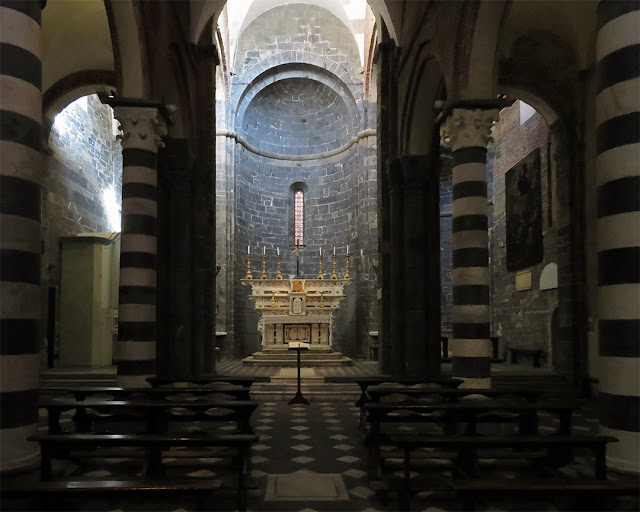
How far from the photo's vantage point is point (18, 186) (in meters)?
4.73

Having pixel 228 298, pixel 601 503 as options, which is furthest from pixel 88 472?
pixel 228 298

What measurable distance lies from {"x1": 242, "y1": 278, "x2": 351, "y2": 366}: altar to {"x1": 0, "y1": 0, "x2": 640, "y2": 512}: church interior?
0.30 ft

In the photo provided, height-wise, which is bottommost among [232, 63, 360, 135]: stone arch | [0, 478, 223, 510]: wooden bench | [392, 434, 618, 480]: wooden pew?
[0, 478, 223, 510]: wooden bench

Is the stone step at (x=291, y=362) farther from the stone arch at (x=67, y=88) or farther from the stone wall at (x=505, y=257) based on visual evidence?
the stone arch at (x=67, y=88)

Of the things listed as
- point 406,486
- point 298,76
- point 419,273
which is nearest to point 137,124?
point 406,486

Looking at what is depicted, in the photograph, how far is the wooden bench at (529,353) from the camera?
13992mm

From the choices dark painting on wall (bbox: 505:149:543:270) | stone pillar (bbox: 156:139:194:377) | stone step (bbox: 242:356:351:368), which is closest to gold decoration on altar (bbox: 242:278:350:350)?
stone step (bbox: 242:356:351:368)

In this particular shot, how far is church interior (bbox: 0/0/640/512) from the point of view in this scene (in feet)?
15.1

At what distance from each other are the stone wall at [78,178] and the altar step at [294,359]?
5.62 meters

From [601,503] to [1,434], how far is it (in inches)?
191

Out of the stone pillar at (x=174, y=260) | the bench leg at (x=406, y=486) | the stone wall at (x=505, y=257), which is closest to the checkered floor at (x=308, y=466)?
the bench leg at (x=406, y=486)

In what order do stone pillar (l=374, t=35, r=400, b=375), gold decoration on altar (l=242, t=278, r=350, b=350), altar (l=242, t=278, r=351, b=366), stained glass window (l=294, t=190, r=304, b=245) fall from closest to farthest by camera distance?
stone pillar (l=374, t=35, r=400, b=375), altar (l=242, t=278, r=351, b=366), gold decoration on altar (l=242, t=278, r=350, b=350), stained glass window (l=294, t=190, r=304, b=245)

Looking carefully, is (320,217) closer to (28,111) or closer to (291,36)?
(291,36)

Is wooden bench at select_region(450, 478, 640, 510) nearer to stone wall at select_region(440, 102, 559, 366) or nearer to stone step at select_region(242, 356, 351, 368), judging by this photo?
stone wall at select_region(440, 102, 559, 366)
